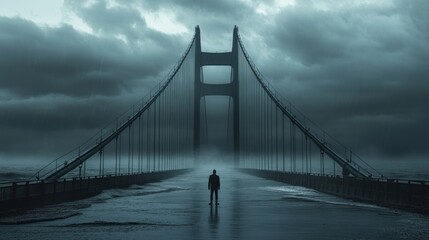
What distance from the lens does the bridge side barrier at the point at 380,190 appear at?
19.8 metres

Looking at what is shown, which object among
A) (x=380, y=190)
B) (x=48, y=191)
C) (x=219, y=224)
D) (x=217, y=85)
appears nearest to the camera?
(x=219, y=224)

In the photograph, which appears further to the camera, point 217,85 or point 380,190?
point 217,85

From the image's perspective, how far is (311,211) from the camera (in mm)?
19641

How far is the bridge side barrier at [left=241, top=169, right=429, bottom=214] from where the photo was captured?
65.0 ft

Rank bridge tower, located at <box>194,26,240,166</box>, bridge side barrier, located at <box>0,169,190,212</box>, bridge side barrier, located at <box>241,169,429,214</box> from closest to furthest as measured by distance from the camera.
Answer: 1. bridge side barrier, located at <box>0,169,190,212</box>
2. bridge side barrier, located at <box>241,169,429,214</box>
3. bridge tower, located at <box>194,26,240,166</box>

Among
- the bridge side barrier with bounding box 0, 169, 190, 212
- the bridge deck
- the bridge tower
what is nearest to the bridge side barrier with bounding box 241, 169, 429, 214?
the bridge deck

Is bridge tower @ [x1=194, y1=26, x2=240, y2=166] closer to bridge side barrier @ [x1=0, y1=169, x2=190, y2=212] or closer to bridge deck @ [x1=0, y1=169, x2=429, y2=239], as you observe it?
bridge side barrier @ [x1=0, y1=169, x2=190, y2=212]

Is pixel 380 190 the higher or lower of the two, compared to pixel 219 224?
higher

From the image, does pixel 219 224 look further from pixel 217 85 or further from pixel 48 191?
pixel 217 85

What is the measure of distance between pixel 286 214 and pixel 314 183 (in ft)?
67.3

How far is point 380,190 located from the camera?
23969 mm

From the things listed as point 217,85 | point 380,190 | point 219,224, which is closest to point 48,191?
point 219,224

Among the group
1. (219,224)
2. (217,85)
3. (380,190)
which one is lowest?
(219,224)

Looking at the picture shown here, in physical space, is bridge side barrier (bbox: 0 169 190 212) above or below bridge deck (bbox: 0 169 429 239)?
above
